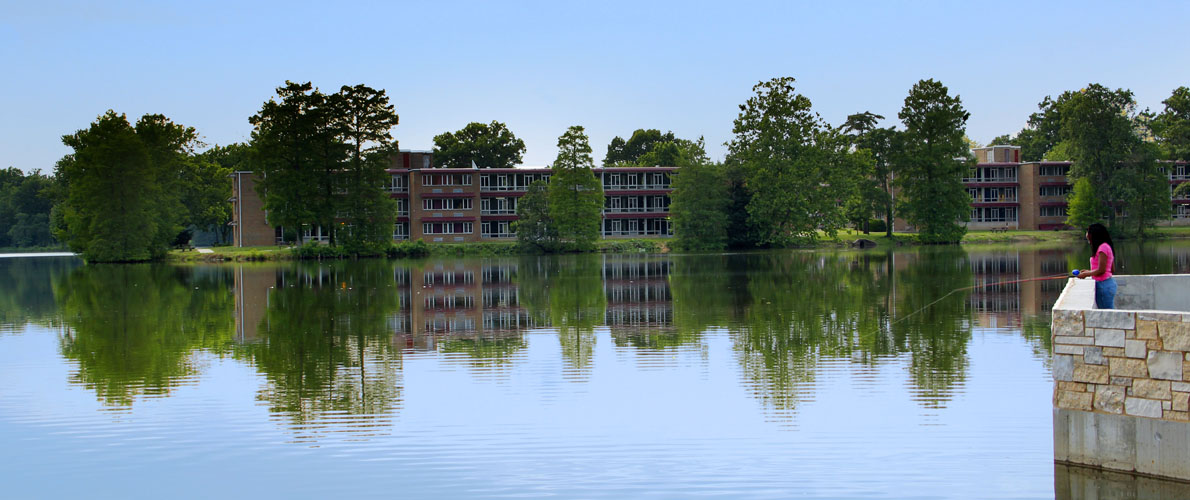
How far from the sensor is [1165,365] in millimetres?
8797

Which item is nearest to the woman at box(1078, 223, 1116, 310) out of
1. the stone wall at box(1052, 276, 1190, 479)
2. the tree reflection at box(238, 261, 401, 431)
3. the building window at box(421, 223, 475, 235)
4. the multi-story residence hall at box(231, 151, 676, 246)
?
the stone wall at box(1052, 276, 1190, 479)

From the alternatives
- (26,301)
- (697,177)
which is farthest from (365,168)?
(26,301)

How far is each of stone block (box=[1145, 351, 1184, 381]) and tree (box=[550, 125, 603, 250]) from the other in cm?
7589

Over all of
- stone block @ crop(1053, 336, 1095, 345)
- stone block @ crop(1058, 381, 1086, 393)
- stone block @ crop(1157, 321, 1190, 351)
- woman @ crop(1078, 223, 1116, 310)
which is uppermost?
woman @ crop(1078, 223, 1116, 310)

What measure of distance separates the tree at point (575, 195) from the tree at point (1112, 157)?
44.6 m

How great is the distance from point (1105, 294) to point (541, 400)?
301 inches

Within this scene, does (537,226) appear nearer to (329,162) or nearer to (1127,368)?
(329,162)

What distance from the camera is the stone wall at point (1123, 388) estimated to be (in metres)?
8.77

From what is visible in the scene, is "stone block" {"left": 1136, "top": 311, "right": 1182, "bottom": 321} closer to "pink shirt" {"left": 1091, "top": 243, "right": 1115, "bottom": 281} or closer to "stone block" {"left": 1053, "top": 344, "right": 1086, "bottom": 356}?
"stone block" {"left": 1053, "top": 344, "right": 1086, "bottom": 356}

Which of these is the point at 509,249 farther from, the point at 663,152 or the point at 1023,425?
the point at 1023,425

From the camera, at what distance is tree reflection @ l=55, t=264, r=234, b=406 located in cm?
1734

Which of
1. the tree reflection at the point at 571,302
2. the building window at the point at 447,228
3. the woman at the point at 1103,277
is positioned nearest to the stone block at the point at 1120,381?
the woman at the point at 1103,277

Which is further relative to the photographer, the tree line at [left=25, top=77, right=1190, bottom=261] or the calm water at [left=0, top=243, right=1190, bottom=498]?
the tree line at [left=25, top=77, right=1190, bottom=261]

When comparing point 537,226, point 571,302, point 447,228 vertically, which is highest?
point 447,228
